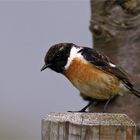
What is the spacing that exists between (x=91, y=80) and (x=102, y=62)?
0.61ft

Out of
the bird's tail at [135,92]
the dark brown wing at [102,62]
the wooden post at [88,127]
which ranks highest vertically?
the wooden post at [88,127]

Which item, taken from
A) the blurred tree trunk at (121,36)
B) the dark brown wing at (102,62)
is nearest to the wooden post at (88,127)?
the blurred tree trunk at (121,36)

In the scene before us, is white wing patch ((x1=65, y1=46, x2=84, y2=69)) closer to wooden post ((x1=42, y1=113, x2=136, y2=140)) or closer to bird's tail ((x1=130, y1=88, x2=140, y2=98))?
bird's tail ((x1=130, y1=88, x2=140, y2=98))

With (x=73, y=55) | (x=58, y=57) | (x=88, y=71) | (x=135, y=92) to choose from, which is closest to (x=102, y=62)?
(x=88, y=71)

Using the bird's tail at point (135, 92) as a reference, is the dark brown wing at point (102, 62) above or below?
above

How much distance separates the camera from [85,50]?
197 inches

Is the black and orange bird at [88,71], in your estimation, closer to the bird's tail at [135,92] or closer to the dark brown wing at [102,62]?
the dark brown wing at [102,62]

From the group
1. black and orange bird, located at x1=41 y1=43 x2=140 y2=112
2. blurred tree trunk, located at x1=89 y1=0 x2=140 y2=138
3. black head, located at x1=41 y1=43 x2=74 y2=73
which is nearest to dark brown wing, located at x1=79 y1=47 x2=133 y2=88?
black and orange bird, located at x1=41 y1=43 x2=140 y2=112

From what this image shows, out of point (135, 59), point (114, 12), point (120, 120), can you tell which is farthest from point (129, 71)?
point (120, 120)

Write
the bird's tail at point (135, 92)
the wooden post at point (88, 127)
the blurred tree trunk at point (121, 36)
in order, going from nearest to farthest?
1. the wooden post at point (88, 127)
2. the blurred tree trunk at point (121, 36)
3. the bird's tail at point (135, 92)

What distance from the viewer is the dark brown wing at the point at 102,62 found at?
4809 mm

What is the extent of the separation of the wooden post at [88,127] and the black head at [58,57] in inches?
93.5

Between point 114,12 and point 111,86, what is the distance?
844 mm

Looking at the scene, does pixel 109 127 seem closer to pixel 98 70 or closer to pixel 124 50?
pixel 124 50
